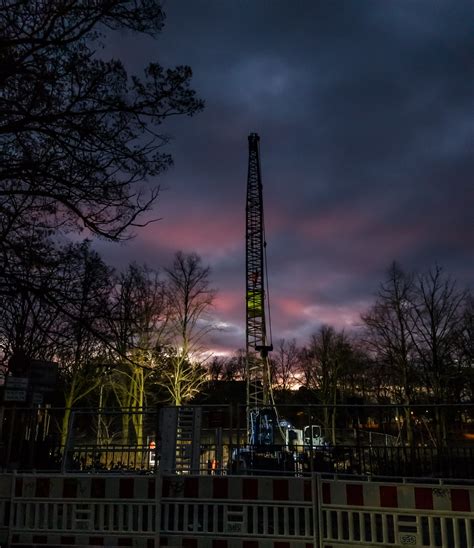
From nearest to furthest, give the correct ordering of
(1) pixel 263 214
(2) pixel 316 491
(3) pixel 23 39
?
(2) pixel 316 491
(3) pixel 23 39
(1) pixel 263 214

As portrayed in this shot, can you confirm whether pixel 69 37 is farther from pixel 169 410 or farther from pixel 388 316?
pixel 388 316

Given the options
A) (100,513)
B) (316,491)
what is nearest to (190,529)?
(100,513)

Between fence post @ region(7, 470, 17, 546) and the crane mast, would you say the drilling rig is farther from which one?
fence post @ region(7, 470, 17, 546)

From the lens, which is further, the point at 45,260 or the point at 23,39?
the point at 45,260

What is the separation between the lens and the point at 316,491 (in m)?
5.32

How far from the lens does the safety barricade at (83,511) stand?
5742 millimetres

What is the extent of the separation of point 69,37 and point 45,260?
364 centimetres

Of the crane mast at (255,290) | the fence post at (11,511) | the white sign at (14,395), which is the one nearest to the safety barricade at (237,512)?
the fence post at (11,511)

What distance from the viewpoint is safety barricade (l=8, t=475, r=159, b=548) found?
5.74 m

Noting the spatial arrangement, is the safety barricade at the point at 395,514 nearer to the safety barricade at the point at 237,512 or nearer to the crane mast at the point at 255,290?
the safety barricade at the point at 237,512

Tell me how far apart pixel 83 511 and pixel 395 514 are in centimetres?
341

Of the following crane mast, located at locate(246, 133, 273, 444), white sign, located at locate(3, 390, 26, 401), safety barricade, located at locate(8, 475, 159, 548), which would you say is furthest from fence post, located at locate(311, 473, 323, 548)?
crane mast, located at locate(246, 133, 273, 444)

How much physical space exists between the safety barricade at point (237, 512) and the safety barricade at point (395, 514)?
→ 25 centimetres

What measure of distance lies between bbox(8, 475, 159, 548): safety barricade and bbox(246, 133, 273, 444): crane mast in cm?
3660
